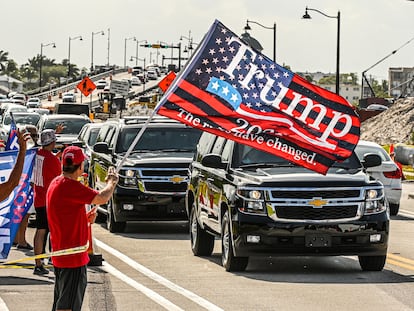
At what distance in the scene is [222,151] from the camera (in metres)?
16.6

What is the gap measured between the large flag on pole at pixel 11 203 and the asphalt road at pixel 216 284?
615mm

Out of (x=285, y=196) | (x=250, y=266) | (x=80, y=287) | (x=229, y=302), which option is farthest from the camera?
(x=250, y=266)

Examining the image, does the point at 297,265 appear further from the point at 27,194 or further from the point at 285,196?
the point at 27,194

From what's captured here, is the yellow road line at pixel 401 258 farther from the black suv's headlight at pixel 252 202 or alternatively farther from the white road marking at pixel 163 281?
the white road marking at pixel 163 281

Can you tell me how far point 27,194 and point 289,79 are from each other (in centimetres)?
320

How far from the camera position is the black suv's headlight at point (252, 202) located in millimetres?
14773

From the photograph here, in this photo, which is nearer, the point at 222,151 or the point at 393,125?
the point at 222,151

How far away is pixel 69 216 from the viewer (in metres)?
9.55

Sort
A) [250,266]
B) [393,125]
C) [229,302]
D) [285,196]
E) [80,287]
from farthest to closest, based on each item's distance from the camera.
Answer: [393,125]
[250,266]
[285,196]
[229,302]
[80,287]

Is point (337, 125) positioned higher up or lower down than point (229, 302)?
higher up

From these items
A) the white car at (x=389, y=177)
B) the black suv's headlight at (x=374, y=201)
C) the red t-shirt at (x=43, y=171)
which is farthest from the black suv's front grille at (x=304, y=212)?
the white car at (x=389, y=177)

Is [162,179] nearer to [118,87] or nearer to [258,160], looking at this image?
[258,160]

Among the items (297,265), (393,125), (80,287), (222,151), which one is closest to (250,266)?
(297,265)

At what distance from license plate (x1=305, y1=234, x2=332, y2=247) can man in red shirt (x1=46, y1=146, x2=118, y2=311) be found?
5371mm
